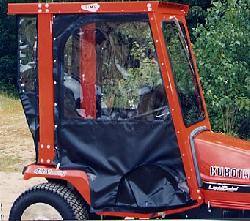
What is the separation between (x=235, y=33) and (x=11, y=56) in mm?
14487

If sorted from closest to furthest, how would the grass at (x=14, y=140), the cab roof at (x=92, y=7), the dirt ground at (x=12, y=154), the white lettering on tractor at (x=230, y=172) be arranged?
the cab roof at (x=92, y=7) → the white lettering on tractor at (x=230, y=172) → the dirt ground at (x=12, y=154) → the grass at (x=14, y=140)

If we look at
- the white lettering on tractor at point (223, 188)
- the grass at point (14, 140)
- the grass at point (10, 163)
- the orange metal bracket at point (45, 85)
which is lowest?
the grass at point (10, 163)

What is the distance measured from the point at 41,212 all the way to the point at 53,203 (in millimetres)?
130

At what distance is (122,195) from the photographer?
493cm

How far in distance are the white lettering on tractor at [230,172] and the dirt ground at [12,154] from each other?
2.09 m

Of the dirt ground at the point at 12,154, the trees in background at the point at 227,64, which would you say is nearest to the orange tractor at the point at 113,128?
the dirt ground at the point at 12,154

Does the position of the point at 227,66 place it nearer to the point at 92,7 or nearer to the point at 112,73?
the point at 112,73

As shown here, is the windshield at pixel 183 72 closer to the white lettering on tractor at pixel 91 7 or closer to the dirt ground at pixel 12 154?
the white lettering on tractor at pixel 91 7

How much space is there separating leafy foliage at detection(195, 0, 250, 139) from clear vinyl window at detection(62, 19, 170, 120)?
422 centimetres

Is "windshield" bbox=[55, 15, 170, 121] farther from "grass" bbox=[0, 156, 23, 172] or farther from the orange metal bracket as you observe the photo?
"grass" bbox=[0, 156, 23, 172]

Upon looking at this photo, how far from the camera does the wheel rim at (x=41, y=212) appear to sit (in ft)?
16.3

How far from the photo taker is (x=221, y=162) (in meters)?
4.92

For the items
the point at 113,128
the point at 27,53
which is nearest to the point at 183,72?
the point at 113,128

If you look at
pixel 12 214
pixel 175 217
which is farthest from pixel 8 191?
pixel 175 217
